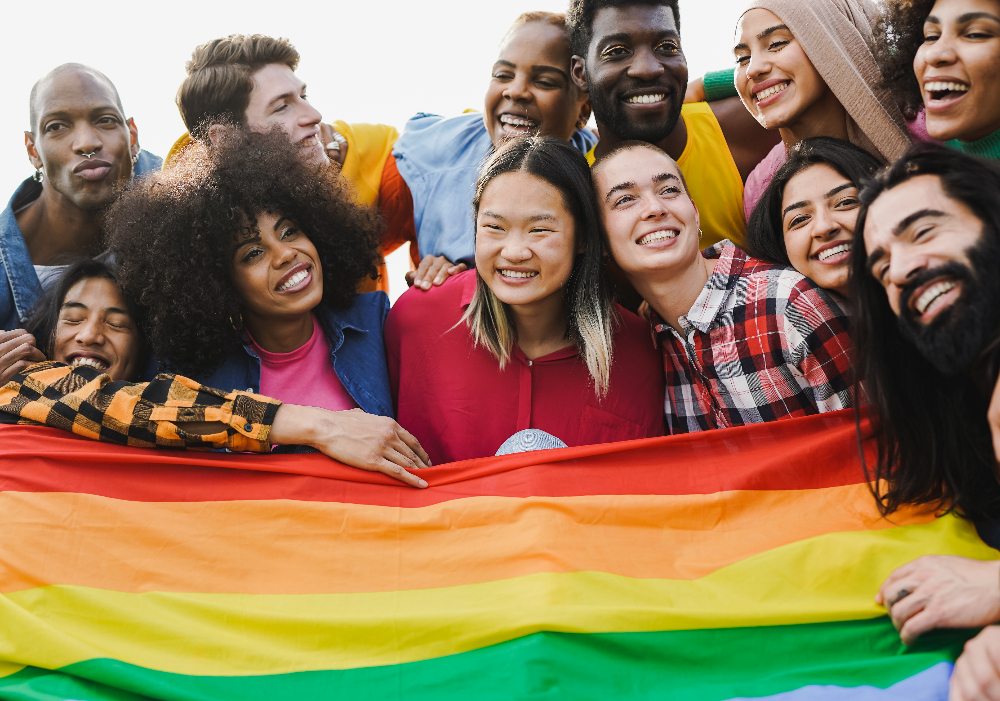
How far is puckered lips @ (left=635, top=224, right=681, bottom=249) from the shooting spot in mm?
3252

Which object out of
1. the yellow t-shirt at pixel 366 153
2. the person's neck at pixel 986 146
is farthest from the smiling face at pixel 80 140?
the person's neck at pixel 986 146

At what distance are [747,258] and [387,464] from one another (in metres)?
1.63

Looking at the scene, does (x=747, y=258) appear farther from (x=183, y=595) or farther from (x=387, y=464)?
(x=183, y=595)

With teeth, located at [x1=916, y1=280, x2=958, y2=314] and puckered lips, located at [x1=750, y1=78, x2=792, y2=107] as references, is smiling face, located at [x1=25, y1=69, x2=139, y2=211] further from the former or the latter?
teeth, located at [x1=916, y1=280, x2=958, y2=314]

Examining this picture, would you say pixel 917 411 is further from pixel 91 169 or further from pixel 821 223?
pixel 91 169

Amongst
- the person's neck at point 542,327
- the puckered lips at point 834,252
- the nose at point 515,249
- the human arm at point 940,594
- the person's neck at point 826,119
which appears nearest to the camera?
the human arm at point 940,594

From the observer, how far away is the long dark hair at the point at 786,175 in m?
3.25

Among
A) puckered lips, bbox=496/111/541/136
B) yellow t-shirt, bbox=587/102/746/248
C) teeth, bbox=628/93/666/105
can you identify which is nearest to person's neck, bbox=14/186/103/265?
puckered lips, bbox=496/111/541/136

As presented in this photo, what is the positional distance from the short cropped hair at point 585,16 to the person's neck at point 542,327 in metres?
1.52

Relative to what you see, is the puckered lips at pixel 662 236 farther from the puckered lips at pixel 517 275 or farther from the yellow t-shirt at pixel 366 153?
the yellow t-shirt at pixel 366 153

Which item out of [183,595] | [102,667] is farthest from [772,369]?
[102,667]

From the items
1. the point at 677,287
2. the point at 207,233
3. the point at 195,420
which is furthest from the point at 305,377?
the point at 677,287

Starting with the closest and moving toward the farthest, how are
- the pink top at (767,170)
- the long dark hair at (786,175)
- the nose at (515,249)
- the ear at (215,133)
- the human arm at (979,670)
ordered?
the human arm at (979,670) → the long dark hair at (786,175) → the nose at (515,249) → the pink top at (767,170) → the ear at (215,133)

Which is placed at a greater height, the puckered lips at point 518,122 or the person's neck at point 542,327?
the puckered lips at point 518,122
